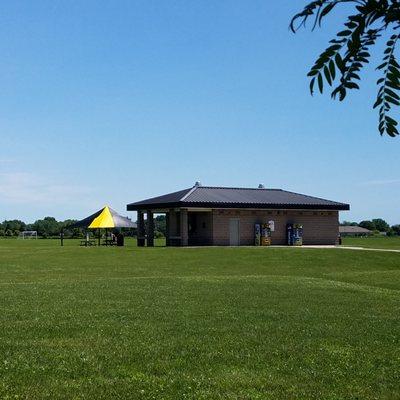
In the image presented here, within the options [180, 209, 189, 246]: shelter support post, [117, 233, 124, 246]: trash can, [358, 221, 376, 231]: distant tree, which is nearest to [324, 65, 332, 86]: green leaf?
[180, 209, 189, 246]: shelter support post

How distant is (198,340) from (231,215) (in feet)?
125

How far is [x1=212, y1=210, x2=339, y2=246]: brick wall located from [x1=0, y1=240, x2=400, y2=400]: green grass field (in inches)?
1049

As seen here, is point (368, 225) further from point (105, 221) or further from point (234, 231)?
point (234, 231)

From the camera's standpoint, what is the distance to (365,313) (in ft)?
44.7

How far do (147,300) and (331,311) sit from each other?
437cm

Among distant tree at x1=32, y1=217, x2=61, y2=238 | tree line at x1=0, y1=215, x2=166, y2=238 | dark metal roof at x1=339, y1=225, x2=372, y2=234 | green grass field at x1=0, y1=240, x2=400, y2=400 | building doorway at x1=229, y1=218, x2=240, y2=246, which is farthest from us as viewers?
dark metal roof at x1=339, y1=225, x2=372, y2=234

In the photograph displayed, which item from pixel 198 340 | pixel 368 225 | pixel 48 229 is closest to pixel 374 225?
pixel 368 225

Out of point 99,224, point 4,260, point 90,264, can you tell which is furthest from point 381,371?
point 99,224

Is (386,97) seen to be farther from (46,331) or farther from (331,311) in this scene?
(331,311)

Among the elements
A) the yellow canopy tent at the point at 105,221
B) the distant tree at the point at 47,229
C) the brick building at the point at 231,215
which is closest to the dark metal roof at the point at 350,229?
the distant tree at the point at 47,229

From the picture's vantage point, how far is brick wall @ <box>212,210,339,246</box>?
47.4 m

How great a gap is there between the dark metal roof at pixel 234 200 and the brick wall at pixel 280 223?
786 millimetres

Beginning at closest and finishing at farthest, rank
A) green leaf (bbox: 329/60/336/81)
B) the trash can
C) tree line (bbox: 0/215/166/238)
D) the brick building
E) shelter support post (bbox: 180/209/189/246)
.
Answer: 1. green leaf (bbox: 329/60/336/81)
2. shelter support post (bbox: 180/209/189/246)
3. the brick building
4. the trash can
5. tree line (bbox: 0/215/166/238)

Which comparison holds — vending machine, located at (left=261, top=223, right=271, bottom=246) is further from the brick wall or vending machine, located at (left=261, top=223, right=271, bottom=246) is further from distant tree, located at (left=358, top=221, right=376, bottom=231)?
distant tree, located at (left=358, top=221, right=376, bottom=231)
